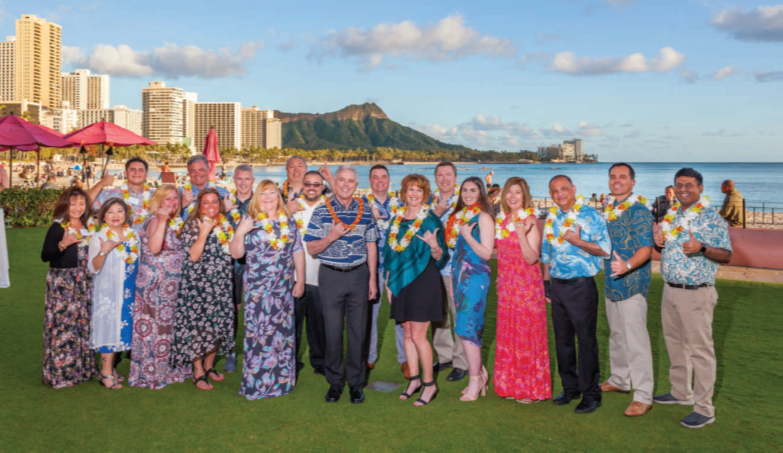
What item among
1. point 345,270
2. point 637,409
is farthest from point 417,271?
point 637,409

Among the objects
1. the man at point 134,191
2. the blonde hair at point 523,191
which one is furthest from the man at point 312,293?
the blonde hair at point 523,191

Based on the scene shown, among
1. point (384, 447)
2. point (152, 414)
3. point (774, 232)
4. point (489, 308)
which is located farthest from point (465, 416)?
Result: point (774, 232)

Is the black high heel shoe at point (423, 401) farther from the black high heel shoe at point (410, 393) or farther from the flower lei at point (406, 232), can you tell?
the flower lei at point (406, 232)

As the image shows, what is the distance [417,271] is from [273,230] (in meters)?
1.31

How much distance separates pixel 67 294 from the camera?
16.0 ft

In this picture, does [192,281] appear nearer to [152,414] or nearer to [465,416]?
[152,414]

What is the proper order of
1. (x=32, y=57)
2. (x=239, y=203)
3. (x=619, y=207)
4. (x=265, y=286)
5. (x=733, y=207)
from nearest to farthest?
(x=619, y=207) < (x=265, y=286) < (x=239, y=203) < (x=733, y=207) < (x=32, y=57)

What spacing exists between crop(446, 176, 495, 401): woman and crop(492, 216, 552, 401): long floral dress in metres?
0.17

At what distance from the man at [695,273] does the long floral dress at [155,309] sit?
4.15 m

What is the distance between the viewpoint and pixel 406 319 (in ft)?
15.1

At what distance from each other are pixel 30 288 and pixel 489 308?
7.65m

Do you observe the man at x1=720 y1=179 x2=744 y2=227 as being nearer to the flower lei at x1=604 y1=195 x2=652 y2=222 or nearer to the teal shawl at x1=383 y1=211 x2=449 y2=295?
the flower lei at x1=604 y1=195 x2=652 y2=222

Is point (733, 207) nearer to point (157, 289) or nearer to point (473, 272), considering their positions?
point (473, 272)

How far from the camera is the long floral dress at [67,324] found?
4.86 metres
